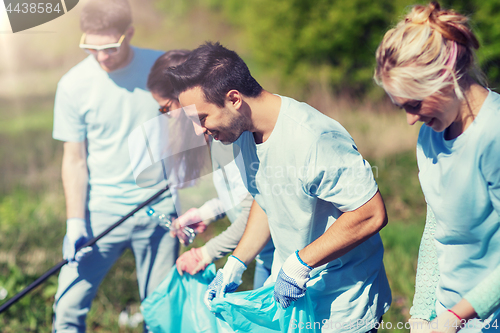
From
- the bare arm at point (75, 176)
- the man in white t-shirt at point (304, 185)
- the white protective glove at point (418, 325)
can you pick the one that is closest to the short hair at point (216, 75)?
the man in white t-shirt at point (304, 185)

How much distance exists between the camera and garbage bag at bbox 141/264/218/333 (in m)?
2.04

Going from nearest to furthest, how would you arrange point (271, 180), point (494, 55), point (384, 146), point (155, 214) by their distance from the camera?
point (271, 180)
point (155, 214)
point (384, 146)
point (494, 55)

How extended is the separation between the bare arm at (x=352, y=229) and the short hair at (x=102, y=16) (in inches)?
61.9

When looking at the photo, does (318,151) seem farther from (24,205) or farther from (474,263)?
(24,205)

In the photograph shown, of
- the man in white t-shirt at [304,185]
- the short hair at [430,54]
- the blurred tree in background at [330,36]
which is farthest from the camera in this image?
the blurred tree in background at [330,36]

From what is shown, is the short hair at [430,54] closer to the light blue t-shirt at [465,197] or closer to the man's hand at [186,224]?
the light blue t-shirt at [465,197]

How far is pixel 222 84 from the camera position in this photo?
1442 mm

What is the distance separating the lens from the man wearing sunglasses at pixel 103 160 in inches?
89.7

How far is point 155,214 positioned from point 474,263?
160 centimetres

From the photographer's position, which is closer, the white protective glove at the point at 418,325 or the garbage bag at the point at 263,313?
the white protective glove at the point at 418,325

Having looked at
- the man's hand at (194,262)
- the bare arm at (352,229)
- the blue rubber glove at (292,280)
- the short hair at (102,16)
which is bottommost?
the man's hand at (194,262)

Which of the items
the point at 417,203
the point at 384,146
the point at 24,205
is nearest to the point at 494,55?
the point at 384,146

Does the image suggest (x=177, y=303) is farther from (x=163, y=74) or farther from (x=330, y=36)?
(x=330, y=36)

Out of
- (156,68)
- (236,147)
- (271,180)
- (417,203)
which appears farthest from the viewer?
(417,203)
